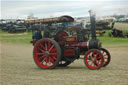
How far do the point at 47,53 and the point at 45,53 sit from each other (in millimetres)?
92

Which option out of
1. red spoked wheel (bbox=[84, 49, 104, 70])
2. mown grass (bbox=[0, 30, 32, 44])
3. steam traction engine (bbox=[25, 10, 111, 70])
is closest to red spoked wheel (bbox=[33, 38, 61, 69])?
steam traction engine (bbox=[25, 10, 111, 70])

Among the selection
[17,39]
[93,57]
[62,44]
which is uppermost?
[62,44]

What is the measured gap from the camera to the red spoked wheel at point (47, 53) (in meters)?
8.70

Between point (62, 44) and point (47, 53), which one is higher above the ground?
point (62, 44)

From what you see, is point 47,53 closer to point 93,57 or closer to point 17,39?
point 93,57

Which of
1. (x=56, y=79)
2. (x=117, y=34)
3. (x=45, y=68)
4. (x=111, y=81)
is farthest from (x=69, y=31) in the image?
(x=117, y=34)

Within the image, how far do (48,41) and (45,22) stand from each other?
110 centimetres

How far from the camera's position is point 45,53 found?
9.04 meters

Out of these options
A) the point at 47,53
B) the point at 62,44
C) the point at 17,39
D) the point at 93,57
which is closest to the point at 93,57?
the point at 93,57

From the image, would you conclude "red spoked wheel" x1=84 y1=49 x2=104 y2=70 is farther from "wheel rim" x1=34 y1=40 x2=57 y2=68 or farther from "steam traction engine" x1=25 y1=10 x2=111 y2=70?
"wheel rim" x1=34 y1=40 x2=57 y2=68

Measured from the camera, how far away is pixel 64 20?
9266 mm

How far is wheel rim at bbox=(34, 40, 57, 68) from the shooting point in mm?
8883

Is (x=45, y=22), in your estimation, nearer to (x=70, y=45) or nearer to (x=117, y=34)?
(x=70, y=45)

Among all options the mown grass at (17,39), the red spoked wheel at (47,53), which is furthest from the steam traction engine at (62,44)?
the mown grass at (17,39)
